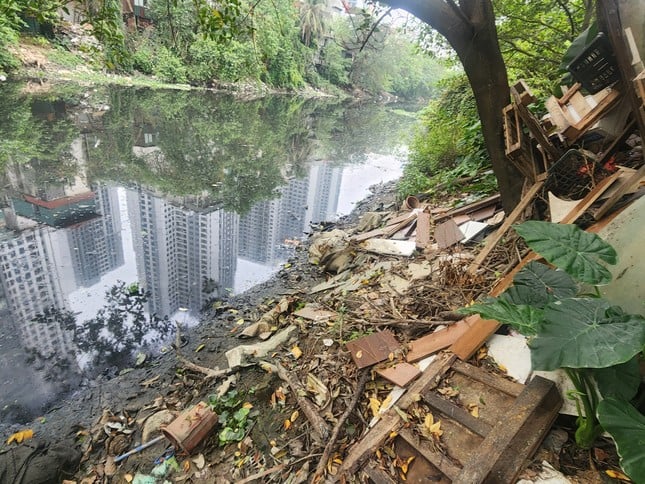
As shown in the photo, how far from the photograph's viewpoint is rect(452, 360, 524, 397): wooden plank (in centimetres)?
187

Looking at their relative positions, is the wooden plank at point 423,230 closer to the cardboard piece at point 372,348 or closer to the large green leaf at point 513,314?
the cardboard piece at point 372,348

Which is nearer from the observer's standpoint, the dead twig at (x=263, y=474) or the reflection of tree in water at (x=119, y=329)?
the dead twig at (x=263, y=474)

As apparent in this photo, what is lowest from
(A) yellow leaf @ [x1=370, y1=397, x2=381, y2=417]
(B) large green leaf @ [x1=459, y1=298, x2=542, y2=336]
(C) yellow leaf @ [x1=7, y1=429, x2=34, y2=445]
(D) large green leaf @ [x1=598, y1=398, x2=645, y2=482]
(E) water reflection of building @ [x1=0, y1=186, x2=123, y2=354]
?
(C) yellow leaf @ [x1=7, y1=429, x2=34, y2=445]

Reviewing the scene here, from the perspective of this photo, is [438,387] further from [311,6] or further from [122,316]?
[311,6]

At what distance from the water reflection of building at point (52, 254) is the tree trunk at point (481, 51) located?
4.71 metres

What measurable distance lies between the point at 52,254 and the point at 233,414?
4105 mm

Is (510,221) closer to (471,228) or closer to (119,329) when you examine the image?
(471,228)

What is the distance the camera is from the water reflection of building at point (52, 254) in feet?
12.4

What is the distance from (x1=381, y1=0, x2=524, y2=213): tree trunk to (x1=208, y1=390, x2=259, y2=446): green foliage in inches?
126

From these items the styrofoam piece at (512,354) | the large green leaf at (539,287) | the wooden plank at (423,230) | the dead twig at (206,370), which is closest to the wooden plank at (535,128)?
the wooden plank at (423,230)

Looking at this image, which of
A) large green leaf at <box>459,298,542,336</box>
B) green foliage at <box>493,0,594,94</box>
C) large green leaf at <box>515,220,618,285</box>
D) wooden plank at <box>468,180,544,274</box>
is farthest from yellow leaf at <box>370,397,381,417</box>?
green foliage at <box>493,0,594,94</box>

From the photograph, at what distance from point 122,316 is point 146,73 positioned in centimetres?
2623

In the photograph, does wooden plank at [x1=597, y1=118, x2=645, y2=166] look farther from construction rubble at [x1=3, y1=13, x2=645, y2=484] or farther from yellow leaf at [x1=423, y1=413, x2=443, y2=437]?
yellow leaf at [x1=423, y1=413, x2=443, y2=437]

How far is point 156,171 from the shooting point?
27.7 feet
